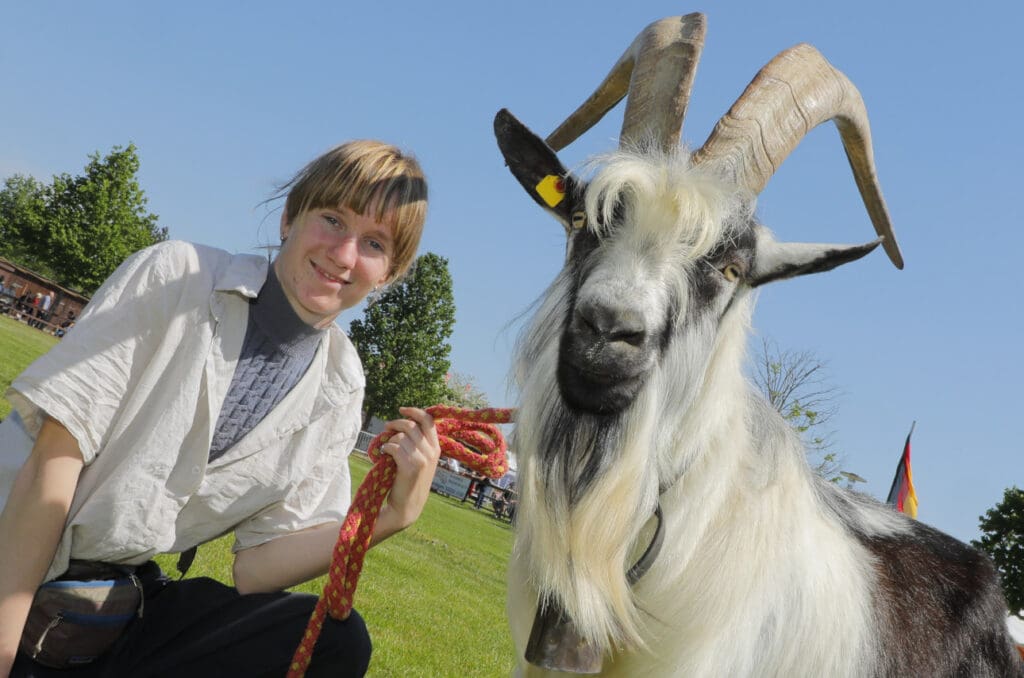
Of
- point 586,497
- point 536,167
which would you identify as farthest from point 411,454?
point 536,167

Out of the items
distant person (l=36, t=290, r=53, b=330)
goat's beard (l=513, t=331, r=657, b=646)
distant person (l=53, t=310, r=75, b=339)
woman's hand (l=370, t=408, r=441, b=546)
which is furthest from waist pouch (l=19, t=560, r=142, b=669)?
distant person (l=36, t=290, r=53, b=330)

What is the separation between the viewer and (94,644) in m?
2.54

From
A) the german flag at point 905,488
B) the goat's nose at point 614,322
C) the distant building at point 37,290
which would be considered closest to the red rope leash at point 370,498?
the goat's nose at point 614,322

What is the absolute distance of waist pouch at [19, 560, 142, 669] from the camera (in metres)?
2.43

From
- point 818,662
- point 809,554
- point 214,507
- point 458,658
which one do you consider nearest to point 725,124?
point 809,554

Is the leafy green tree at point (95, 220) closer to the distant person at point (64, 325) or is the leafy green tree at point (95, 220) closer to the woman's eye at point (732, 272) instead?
the distant person at point (64, 325)

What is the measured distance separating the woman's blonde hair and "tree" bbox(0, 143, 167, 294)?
41669 mm

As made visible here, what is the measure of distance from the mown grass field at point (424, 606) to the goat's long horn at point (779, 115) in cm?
307

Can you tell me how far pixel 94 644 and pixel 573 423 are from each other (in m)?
1.53

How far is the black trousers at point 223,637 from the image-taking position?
9.02 ft

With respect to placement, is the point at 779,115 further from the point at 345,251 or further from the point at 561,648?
the point at 561,648

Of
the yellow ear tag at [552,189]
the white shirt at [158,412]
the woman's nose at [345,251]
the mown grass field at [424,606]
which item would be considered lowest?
the mown grass field at [424,606]

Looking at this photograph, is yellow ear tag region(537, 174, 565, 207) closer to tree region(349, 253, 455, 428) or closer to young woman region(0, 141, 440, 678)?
young woman region(0, 141, 440, 678)

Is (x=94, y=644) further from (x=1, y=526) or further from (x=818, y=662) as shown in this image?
(x=818, y=662)
